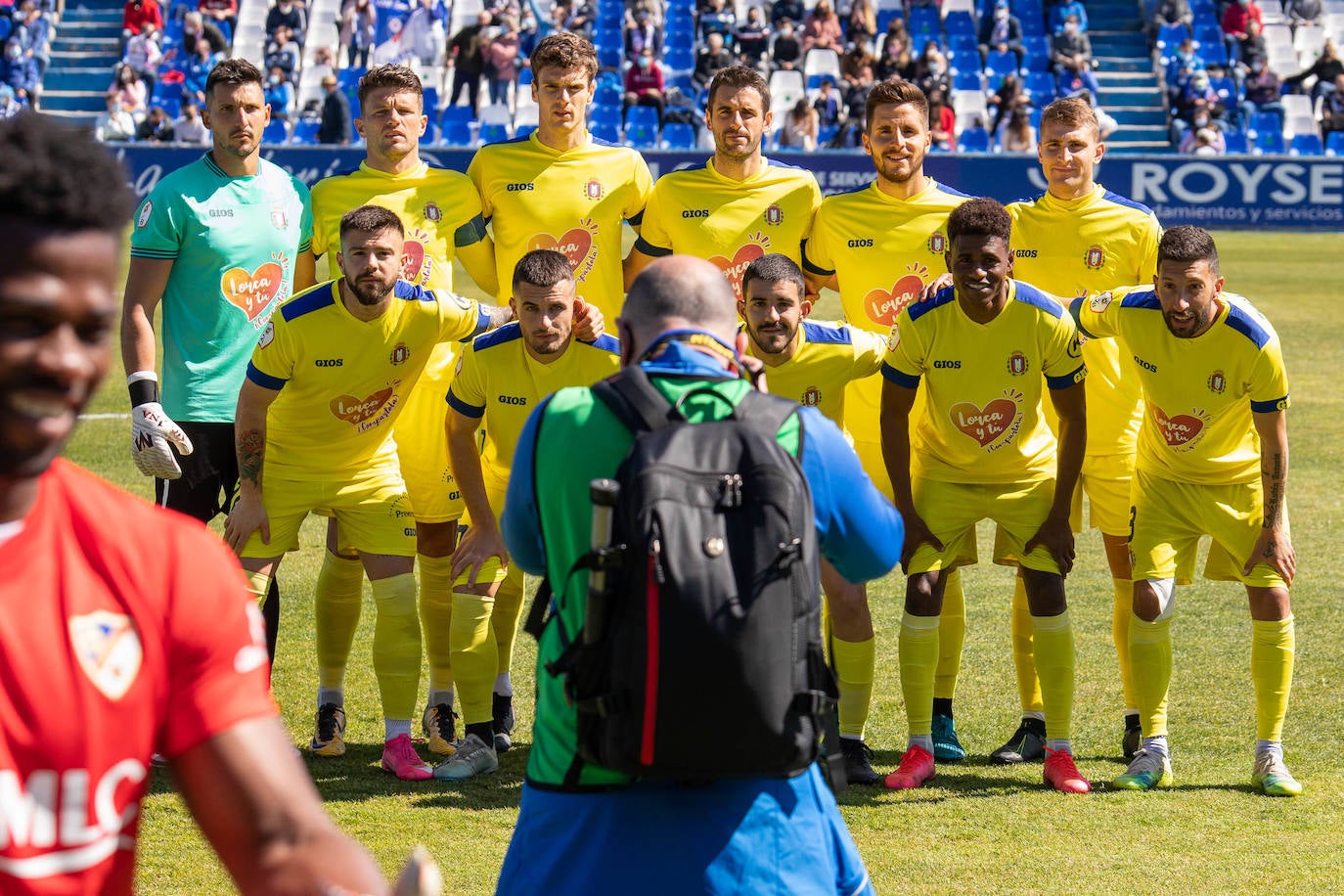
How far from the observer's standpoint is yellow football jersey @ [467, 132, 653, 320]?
22.2 ft

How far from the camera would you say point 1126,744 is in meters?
6.28

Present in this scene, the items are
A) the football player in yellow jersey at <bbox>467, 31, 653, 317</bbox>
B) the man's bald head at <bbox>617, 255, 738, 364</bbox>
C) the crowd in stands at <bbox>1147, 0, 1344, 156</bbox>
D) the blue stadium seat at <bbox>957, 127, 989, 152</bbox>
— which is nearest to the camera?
the man's bald head at <bbox>617, 255, 738, 364</bbox>

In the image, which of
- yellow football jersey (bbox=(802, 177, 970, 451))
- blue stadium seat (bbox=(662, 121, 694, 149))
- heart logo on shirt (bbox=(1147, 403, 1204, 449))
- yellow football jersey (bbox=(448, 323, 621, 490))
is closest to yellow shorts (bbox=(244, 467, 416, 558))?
yellow football jersey (bbox=(448, 323, 621, 490))

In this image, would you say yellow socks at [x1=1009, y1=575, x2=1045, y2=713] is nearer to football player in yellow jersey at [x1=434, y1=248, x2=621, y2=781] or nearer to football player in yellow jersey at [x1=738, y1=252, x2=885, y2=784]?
football player in yellow jersey at [x1=738, y1=252, x2=885, y2=784]

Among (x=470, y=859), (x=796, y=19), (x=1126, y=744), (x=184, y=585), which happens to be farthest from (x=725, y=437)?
(x=796, y=19)

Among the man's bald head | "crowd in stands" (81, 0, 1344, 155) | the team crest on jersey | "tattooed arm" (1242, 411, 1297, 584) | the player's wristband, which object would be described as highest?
"crowd in stands" (81, 0, 1344, 155)

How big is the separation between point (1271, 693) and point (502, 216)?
3.59 meters

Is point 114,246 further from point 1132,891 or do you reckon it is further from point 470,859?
point 1132,891

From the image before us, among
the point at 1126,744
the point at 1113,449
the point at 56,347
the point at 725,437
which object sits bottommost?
the point at 1126,744

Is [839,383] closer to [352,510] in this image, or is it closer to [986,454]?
[986,454]

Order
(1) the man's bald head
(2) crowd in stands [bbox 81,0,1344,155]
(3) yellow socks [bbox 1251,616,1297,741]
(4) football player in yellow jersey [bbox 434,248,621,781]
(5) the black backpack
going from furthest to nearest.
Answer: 1. (2) crowd in stands [bbox 81,0,1344,155]
2. (3) yellow socks [bbox 1251,616,1297,741]
3. (4) football player in yellow jersey [bbox 434,248,621,781]
4. (1) the man's bald head
5. (5) the black backpack

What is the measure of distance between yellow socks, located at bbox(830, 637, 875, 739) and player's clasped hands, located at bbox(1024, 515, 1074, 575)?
0.73 meters

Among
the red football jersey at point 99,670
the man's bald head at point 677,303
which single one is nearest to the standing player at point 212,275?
the man's bald head at point 677,303

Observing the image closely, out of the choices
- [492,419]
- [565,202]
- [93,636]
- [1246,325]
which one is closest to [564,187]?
[565,202]
